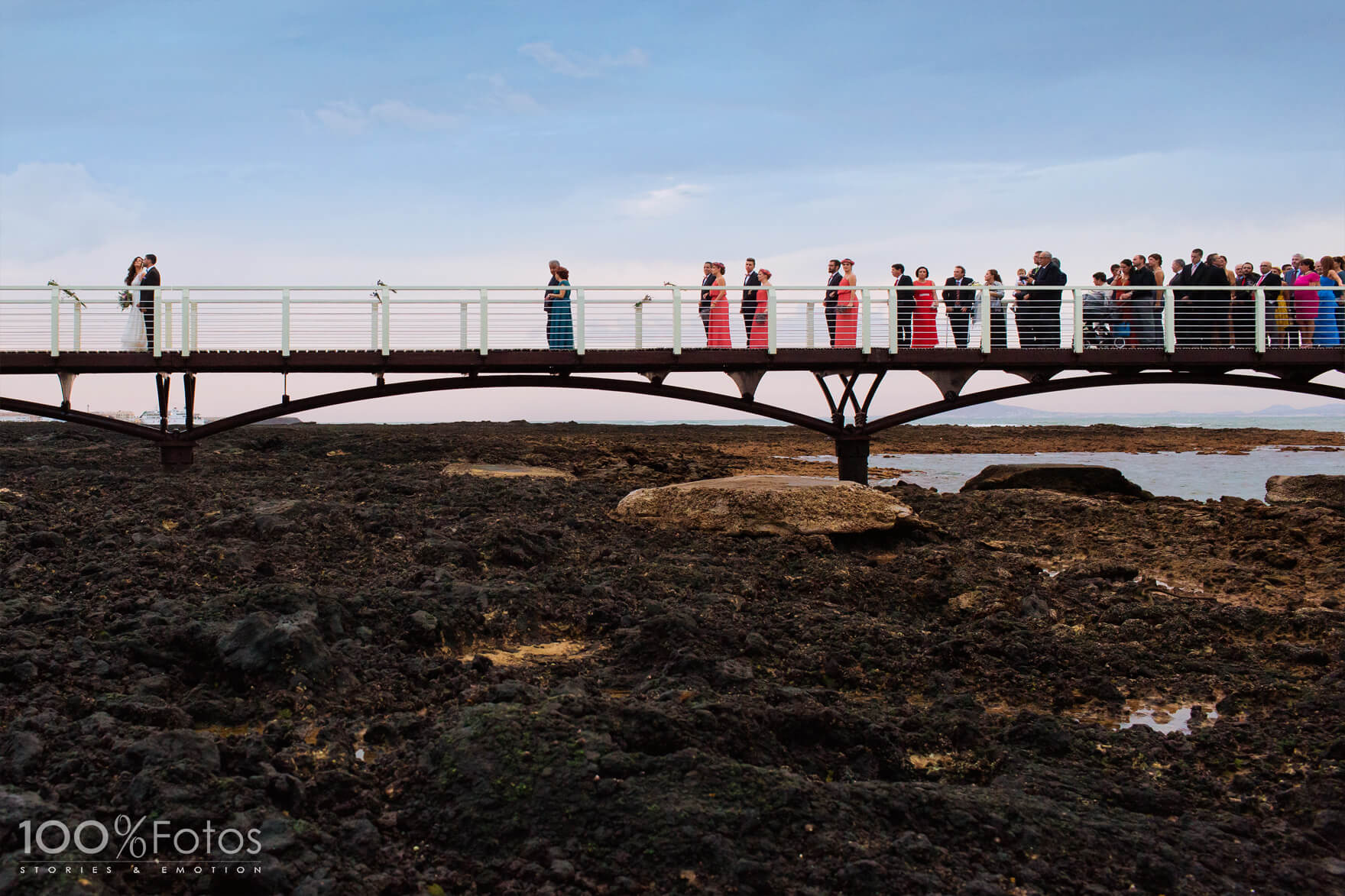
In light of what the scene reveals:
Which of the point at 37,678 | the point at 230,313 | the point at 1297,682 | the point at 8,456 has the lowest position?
the point at 1297,682

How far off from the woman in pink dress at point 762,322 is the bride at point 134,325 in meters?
10.8

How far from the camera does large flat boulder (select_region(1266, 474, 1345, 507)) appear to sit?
57.0 feet

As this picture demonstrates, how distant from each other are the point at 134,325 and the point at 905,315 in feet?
45.4

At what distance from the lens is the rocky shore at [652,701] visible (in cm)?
434

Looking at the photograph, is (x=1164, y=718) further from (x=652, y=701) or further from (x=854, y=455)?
(x=854, y=455)

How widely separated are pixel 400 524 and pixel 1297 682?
889cm

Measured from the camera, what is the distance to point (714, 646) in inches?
290

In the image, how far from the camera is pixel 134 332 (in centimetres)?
1781

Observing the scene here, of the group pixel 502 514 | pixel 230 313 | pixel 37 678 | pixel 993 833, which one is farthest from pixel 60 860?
pixel 230 313

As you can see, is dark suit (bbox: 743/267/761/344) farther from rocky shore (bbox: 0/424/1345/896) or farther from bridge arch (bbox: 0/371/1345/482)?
rocky shore (bbox: 0/424/1345/896)

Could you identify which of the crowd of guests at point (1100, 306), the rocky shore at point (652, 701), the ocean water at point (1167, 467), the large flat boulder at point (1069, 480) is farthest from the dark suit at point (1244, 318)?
the rocky shore at point (652, 701)

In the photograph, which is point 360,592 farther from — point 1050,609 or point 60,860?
point 1050,609

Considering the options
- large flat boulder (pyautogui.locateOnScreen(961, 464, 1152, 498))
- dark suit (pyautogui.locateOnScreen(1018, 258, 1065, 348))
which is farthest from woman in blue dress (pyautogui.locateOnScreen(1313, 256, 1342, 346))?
dark suit (pyautogui.locateOnScreen(1018, 258, 1065, 348))

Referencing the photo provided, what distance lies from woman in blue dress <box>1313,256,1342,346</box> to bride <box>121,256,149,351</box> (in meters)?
21.3
